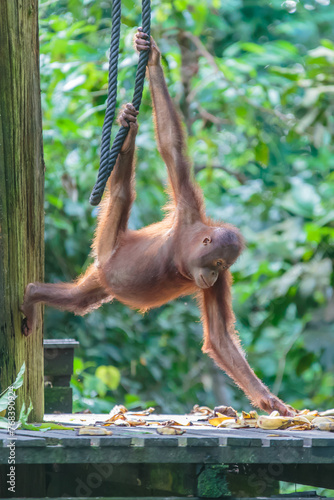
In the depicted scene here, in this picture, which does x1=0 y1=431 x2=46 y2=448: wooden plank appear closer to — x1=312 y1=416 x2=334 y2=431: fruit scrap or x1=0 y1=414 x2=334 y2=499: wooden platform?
x1=0 y1=414 x2=334 y2=499: wooden platform

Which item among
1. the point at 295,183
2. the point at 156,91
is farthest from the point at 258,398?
the point at 295,183

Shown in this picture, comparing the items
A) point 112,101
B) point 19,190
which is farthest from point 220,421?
point 112,101

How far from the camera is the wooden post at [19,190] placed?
316 cm

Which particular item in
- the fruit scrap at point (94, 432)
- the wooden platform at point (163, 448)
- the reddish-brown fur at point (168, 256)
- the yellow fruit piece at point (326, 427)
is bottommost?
the yellow fruit piece at point (326, 427)

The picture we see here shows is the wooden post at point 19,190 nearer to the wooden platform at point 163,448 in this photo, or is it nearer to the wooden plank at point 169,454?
the wooden platform at point 163,448

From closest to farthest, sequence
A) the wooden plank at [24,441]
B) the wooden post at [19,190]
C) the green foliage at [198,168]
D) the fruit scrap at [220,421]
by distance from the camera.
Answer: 1. the wooden plank at [24,441]
2. the wooden post at [19,190]
3. the fruit scrap at [220,421]
4. the green foliage at [198,168]

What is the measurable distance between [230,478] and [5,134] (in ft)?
5.99

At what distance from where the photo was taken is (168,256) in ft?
12.3

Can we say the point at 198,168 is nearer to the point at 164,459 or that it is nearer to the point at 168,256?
the point at 168,256

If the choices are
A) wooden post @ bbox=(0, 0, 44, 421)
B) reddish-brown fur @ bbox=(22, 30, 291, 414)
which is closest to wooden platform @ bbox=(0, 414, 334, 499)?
wooden post @ bbox=(0, 0, 44, 421)

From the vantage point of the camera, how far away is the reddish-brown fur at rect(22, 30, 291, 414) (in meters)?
3.55

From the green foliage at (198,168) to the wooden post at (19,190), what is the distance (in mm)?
2928

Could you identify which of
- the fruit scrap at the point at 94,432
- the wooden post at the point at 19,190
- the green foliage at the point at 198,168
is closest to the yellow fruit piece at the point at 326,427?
the fruit scrap at the point at 94,432

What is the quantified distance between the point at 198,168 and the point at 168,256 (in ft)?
14.6
